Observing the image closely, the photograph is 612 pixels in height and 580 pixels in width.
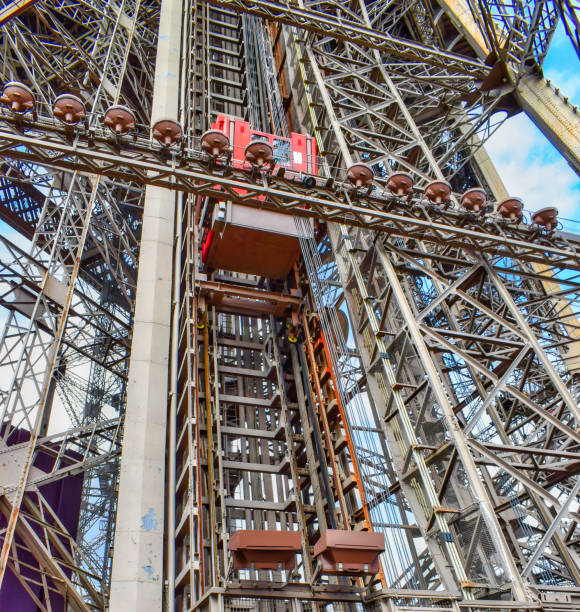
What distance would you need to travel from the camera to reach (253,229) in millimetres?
12820

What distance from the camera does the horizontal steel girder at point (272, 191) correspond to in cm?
1009

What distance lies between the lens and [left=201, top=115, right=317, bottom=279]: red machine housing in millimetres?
12797

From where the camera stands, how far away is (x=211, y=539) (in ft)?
32.0

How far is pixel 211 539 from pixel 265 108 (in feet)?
47.9

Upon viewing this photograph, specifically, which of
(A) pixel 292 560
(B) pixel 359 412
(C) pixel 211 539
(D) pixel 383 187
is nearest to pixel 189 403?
(C) pixel 211 539

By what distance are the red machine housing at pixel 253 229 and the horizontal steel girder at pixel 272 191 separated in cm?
115

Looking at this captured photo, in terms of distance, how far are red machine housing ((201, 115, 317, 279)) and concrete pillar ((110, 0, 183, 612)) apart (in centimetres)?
155

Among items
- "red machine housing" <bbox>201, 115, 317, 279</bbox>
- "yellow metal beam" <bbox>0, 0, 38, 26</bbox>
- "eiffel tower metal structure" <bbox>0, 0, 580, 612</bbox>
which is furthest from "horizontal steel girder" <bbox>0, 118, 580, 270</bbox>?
"yellow metal beam" <bbox>0, 0, 38, 26</bbox>

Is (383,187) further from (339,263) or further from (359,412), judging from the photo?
(359,412)

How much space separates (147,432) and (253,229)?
4.79 meters

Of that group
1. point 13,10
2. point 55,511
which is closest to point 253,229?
point 13,10

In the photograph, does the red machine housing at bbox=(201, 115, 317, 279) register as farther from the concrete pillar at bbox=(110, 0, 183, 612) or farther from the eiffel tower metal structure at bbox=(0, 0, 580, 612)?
the concrete pillar at bbox=(110, 0, 183, 612)

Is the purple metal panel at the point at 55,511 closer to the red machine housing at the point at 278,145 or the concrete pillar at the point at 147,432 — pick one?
the concrete pillar at the point at 147,432

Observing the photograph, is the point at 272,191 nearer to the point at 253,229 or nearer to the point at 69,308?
the point at 253,229
